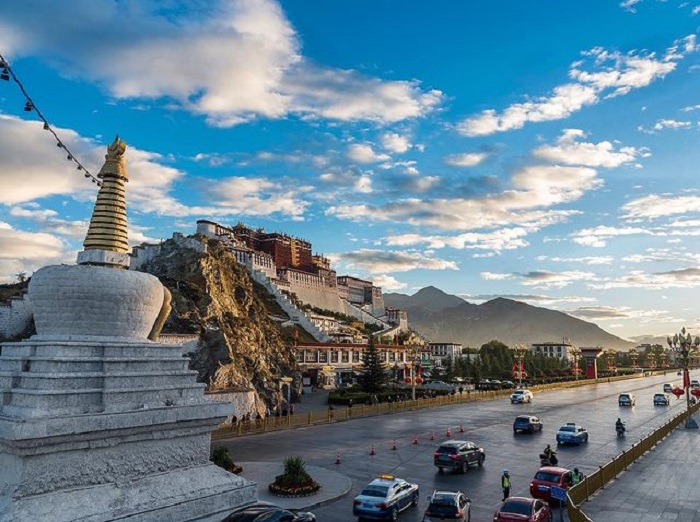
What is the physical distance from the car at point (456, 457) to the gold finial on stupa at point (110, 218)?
16.9 metres

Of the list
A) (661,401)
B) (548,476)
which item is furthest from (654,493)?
(661,401)

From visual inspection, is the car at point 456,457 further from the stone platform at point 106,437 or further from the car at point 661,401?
the car at point 661,401

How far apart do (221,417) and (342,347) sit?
6790cm

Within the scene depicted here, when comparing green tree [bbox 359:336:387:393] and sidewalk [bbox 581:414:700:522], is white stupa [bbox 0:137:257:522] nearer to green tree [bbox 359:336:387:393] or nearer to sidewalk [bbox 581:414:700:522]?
sidewalk [bbox 581:414:700:522]

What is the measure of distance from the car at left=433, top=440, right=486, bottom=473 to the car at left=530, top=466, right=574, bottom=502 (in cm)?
502

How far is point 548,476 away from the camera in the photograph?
21828 mm

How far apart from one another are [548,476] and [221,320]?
3841cm

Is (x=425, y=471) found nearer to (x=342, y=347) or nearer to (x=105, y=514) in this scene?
(x=105, y=514)

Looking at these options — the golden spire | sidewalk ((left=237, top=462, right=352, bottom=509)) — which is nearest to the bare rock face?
sidewalk ((left=237, top=462, right=352, bottom=509))

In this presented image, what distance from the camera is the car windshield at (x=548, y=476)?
21625 mm

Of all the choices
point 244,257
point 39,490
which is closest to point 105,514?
point 39,490

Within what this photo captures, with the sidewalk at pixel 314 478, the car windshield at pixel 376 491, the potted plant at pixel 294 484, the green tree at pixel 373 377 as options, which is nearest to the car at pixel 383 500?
the car windshield at pixel 376 491

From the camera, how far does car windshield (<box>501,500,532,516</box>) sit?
1726cm

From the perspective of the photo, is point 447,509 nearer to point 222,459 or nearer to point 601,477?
point 601,477
